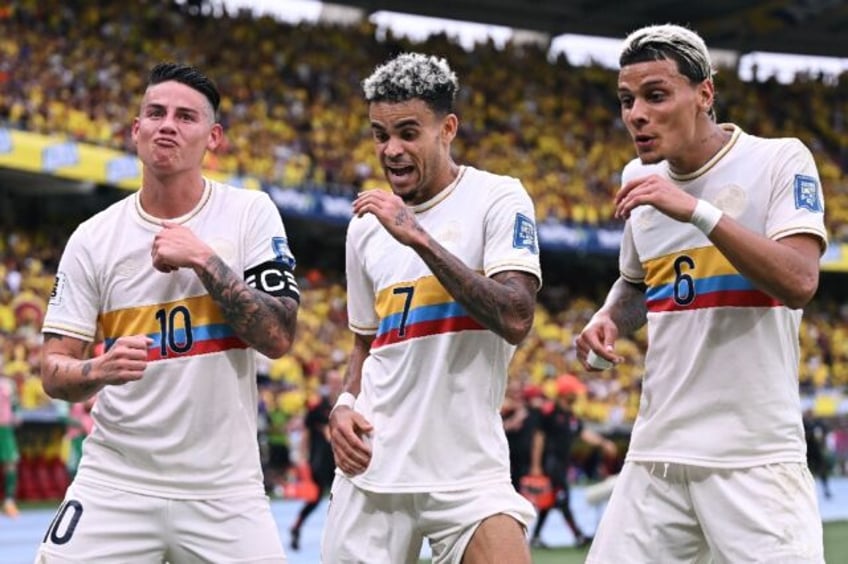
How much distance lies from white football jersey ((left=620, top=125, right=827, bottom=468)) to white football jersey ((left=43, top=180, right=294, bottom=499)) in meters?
1.38

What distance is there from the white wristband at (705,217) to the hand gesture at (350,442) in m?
1.34


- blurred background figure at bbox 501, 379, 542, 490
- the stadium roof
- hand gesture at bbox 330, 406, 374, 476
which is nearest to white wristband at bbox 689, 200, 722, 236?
hand gesture at bbox 330, 406, 374, 476

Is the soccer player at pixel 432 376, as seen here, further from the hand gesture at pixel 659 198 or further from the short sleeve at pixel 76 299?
the short sleeve at pixel 76 299

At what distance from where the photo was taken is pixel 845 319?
38188 mm

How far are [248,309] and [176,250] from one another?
0.32 metres

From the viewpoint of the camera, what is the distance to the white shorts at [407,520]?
464cm

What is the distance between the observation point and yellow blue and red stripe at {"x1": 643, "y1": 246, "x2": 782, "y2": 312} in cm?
462

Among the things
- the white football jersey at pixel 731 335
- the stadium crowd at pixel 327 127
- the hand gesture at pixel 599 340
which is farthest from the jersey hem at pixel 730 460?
the stadium crowd at pixel 327 127

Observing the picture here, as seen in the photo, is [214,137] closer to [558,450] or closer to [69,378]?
[69,378]

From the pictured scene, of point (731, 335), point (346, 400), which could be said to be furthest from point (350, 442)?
point (731, 335)

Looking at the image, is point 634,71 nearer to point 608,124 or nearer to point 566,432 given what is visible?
point 566,432

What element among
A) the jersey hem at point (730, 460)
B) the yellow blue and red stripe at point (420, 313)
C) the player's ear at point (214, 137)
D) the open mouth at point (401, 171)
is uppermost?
the player's ear at point (214, 137)

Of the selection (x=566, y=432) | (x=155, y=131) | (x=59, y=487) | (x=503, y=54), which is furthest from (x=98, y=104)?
(x=155, y=131)

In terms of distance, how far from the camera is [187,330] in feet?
15.9
